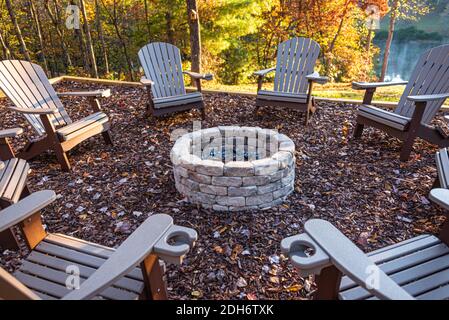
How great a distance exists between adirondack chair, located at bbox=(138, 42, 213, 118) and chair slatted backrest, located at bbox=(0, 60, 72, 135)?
100cm

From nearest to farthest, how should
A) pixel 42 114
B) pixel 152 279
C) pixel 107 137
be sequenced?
pixel 152 279 < pixel 42 114 < pixel 107 137

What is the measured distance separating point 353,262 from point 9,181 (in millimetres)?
2073

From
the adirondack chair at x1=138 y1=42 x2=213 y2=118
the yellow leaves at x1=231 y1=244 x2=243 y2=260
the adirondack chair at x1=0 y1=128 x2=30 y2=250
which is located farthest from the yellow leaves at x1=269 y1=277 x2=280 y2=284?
the adirondack chair at x1=138 y1=42 x2=213 y2=118

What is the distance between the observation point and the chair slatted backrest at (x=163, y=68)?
12.3 feet

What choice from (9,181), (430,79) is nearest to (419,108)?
(430,79)

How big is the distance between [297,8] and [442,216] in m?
8.65

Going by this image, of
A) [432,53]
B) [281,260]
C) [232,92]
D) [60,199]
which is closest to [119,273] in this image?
[281,260]

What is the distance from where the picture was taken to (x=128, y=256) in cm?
100

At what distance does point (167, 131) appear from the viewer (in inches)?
138

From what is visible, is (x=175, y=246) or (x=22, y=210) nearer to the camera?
(x=175, y=246)

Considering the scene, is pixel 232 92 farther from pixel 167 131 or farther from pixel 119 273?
pixel 119 273

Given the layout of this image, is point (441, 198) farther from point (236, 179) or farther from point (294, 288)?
point (236, 179)

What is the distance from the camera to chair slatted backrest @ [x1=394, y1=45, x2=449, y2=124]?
2.83 metres

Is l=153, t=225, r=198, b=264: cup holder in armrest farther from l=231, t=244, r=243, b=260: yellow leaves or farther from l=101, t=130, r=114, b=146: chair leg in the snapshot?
l=101, t=130, r=114, b=146: chair leg
